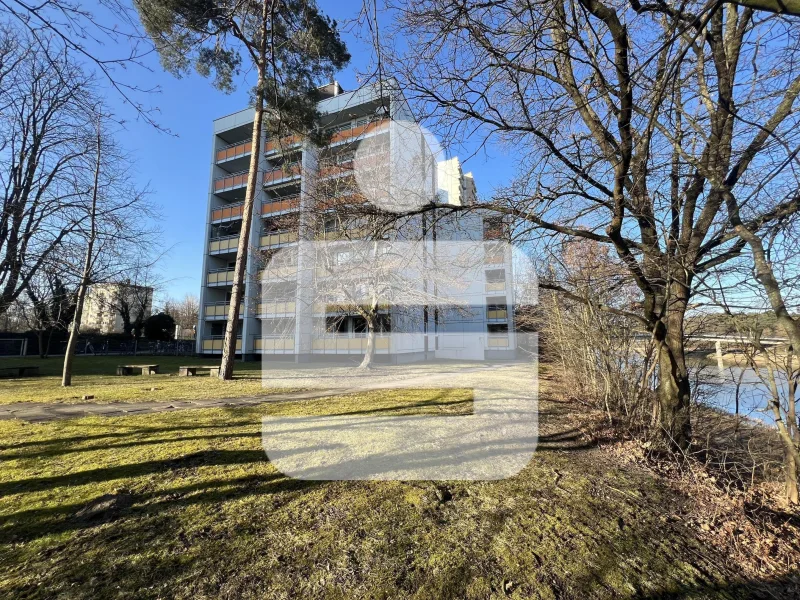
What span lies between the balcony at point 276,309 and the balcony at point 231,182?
9.98 meters

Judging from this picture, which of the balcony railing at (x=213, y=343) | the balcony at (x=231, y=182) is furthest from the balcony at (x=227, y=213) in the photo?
the balcony railing at (x=213, y=343)

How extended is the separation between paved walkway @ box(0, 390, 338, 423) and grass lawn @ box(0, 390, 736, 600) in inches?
61.6

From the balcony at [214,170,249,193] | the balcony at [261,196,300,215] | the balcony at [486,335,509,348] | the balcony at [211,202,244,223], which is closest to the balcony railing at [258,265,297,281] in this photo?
the balcony at [261,196,300,215]

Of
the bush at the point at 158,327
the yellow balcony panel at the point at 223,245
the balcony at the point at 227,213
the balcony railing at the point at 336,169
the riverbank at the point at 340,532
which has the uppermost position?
the balcony at the point at 227,213

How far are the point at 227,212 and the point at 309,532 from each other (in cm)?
2719

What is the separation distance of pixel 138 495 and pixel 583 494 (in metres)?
3.66

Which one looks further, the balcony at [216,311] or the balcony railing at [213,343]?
the balcony at [216,311]

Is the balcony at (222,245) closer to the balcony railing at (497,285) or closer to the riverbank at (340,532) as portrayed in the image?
the balcony railing at (497,285)

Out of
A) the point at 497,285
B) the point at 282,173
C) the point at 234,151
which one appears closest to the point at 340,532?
the point at 282,173

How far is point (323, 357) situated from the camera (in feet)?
71.2

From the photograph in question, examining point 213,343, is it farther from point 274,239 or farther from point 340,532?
point 340,532

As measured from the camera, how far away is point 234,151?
2622 cm

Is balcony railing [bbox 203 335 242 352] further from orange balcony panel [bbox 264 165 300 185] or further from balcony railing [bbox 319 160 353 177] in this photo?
balcony railing [bbox 319 160 353 177]

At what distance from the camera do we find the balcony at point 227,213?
83.1 ft
